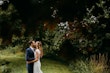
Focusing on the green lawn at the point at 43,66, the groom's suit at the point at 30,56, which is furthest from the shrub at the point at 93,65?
the groom's suit at the point at 30,56

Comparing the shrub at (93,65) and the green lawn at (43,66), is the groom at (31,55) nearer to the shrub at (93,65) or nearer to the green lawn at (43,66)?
the green lawn at (43,66)

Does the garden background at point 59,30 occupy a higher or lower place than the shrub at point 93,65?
higher

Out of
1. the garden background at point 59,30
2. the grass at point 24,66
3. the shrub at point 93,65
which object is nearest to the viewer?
the shrub at point 93,65

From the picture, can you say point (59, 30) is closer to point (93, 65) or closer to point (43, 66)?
point (43, 66)

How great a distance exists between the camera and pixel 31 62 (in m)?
12.4

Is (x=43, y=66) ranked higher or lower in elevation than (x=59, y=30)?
lower

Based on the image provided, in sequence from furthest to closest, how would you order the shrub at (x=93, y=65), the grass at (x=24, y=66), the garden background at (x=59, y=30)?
the garden background at (x=59, y=30), the grass at (x=24, y=66), the shrub at (x=93, y=65)

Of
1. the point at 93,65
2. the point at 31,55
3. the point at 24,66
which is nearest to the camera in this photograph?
the point at 31,55

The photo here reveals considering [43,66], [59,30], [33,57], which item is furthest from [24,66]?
[33,57]

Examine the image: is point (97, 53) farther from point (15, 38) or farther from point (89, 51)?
point (15, 38)

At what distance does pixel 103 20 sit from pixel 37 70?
Result: 544 centimetres

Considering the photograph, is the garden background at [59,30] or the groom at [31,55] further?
the garden background at [59,30]

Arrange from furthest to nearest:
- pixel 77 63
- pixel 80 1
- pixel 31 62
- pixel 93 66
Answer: pixel 80 1, pixel 77 63, pixel 93 66, pixel 31 62

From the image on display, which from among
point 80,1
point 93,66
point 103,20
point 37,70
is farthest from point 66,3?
point 37,70
